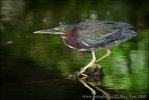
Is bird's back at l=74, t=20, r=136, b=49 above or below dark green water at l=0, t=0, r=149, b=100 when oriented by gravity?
above

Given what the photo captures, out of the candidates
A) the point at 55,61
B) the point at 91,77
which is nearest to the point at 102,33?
the point at 91,77

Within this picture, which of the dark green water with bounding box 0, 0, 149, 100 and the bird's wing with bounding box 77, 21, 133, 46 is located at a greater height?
the bird's wing with bounding box 77, 21, 133, 46

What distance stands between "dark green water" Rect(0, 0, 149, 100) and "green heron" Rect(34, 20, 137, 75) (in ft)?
0.70

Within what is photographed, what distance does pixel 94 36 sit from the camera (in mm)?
3062

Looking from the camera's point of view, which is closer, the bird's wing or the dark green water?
the dark green water

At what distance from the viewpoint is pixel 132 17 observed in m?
5.66

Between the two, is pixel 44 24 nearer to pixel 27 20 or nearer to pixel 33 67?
pixel 27 20

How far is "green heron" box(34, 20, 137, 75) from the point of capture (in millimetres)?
3002

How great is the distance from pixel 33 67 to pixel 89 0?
3817 mm

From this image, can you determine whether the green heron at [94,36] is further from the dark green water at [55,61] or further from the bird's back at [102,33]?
the dark green water at [55,61]

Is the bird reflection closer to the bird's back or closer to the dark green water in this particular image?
the dark green water

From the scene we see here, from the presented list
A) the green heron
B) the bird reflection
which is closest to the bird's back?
the green heron

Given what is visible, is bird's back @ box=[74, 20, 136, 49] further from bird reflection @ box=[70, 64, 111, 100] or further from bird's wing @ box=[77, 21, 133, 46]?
bird reflection @ box=[70, 64, 111, 100]

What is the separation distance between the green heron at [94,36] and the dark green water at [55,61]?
214 mm
